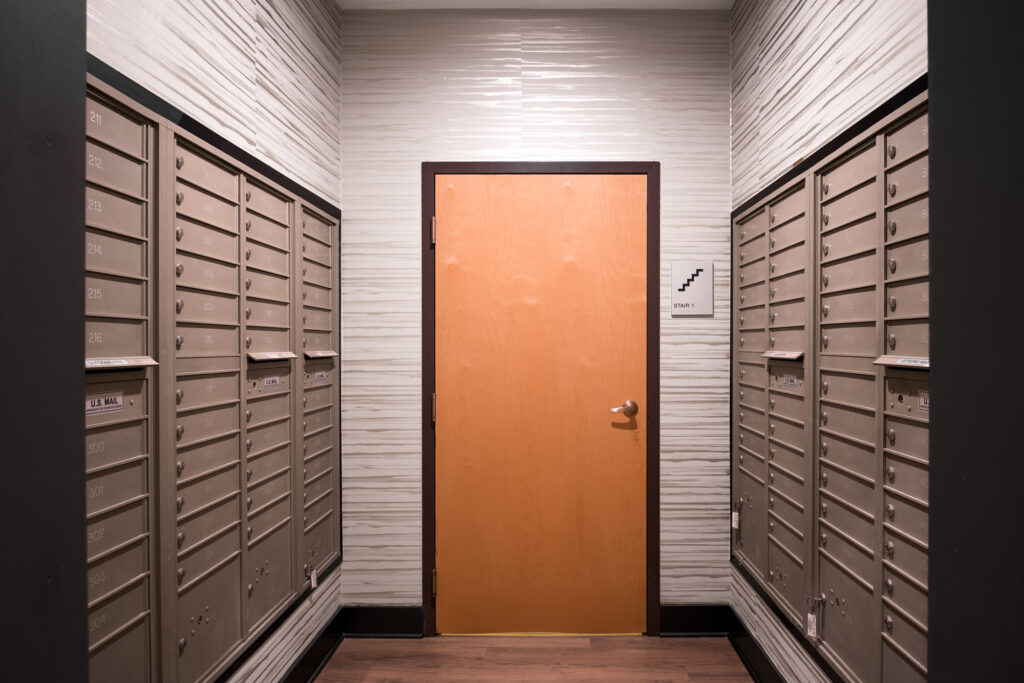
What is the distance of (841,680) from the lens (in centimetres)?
147

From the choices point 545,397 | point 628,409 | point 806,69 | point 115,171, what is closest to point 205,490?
point 115,171

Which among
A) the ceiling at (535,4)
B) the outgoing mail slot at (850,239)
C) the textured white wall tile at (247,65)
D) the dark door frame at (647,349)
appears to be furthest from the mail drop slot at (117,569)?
the ceiling at (535,4)

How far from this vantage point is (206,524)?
4.67ft

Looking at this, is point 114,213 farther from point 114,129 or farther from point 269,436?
point 269,436

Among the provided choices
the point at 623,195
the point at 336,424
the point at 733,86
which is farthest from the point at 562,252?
the point at 336,424

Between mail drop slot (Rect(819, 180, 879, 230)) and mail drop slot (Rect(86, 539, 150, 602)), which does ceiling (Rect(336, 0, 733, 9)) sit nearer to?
mail drop slot (Rect(819, 180, 879, 230))

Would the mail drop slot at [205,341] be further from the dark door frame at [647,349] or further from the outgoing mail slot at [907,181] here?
the outgoing mail slot at [907,181]

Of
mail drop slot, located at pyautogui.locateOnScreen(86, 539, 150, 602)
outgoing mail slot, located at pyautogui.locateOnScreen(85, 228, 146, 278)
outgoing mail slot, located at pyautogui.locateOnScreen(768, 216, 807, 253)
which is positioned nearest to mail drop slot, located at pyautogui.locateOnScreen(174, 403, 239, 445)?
mail drop slot, located at pyautogui.locateOnScreen(86, 539, 150, 602)

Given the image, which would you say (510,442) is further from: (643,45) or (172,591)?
(643,45)

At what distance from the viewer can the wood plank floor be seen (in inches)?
82.9

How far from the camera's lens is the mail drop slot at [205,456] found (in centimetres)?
133

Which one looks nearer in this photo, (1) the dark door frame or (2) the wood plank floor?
(2) the wood plank floor

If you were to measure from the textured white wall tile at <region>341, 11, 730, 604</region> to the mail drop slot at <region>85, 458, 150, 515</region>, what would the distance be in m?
1.21

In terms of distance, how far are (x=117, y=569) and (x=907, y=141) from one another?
1.82m
